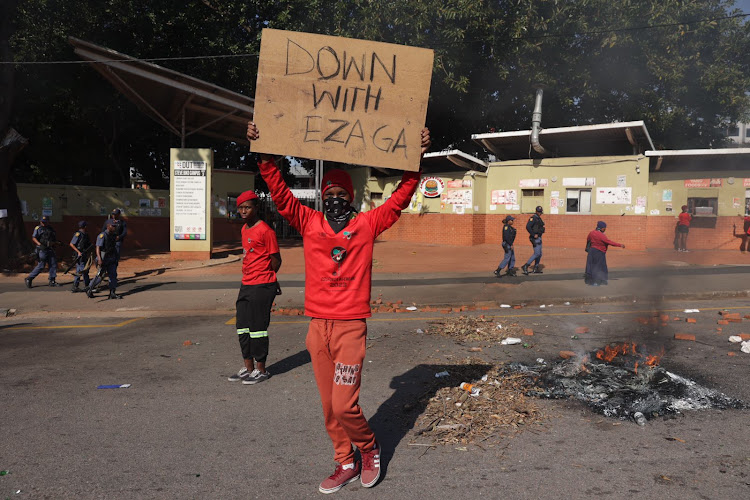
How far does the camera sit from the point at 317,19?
21.2m

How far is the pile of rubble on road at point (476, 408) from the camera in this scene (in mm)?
3916

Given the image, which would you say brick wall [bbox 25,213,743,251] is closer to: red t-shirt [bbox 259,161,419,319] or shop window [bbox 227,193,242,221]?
shop window [bbox 227,193,242,221]

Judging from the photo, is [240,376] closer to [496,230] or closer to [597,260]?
[597,260]

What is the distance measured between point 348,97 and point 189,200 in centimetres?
1376

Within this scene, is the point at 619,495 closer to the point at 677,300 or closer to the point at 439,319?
the point at 439,319

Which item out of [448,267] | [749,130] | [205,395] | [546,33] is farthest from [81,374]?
[749,130]

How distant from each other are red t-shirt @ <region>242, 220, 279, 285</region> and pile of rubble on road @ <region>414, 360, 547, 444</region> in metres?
1.97

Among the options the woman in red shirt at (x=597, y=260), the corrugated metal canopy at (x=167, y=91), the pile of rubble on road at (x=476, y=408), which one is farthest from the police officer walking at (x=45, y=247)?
the woman in red shirt at (x=597, y=260)

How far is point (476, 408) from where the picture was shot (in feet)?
14.1

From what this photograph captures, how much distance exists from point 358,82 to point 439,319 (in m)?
5.49

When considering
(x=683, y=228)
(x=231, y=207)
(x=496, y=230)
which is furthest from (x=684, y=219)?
(x=231, y=207)

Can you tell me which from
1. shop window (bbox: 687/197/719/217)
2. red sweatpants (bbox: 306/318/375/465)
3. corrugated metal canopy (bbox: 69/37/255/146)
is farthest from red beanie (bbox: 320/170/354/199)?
shop window (bbox: 687/197/719/217)

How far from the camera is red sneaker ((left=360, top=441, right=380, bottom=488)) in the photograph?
321 cm

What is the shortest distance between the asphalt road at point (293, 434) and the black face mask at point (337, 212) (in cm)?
156
